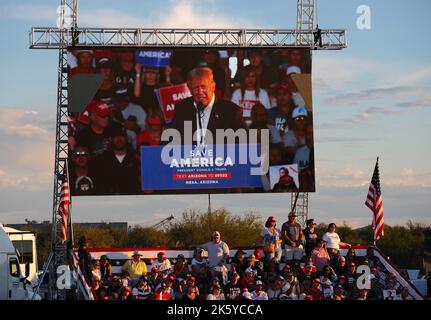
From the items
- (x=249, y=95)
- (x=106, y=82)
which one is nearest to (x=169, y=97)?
(x=106, y=82)

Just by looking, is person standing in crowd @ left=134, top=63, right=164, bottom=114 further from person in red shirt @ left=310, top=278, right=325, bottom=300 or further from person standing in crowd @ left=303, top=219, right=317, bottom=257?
person in red shirt @ left=310, top=278, right=325, bottom=300

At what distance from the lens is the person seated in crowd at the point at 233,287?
20891mm

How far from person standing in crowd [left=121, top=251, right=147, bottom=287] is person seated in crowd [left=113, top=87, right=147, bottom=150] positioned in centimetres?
551

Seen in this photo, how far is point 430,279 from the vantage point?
25625 millimetres

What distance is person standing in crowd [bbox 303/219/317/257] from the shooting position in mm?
22891

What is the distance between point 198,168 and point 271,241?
4764mm

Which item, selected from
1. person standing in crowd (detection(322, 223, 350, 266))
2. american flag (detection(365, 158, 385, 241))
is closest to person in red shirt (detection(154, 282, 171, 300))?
person standing in crowd (detection(322, 223, 350, 266))

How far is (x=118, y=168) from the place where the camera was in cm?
2659

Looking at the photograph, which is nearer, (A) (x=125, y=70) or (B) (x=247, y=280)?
(B) (x=247, y=280)

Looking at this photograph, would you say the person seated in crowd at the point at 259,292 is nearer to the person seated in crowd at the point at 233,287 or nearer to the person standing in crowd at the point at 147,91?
the person seated in crowd at the point at 233,287

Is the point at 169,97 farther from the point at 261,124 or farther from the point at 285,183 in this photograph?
the point at 285,183
